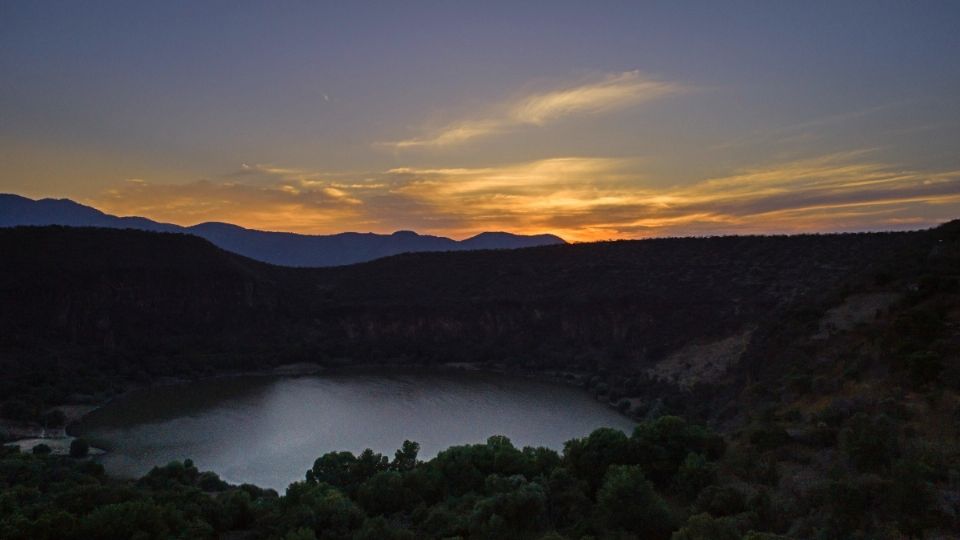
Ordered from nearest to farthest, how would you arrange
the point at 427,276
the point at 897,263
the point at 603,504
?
1. the point at 603,504
2. the point at 897,263
3. the point at 427,276

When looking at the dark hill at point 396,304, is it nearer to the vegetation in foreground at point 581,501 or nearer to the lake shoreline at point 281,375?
the lake shoreline at point 281,375

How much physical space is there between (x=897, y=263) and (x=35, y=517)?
120 feet

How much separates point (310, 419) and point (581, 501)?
99.9 feet

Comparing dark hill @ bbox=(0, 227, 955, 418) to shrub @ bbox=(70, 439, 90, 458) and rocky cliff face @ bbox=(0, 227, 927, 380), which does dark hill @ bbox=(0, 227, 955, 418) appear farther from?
shrub @ bbox=(70, 439, 90, 458)

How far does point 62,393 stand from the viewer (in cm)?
4584

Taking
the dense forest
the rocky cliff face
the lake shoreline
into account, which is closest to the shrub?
the lake shoreline

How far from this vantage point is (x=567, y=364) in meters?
61.2

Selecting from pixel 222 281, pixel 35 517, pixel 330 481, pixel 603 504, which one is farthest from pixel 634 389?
pixel 222 281

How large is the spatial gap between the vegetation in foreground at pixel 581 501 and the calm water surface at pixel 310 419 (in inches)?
462

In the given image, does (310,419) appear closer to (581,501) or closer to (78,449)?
(78,449)

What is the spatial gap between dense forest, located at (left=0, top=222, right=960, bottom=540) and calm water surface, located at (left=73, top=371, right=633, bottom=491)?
11.7ft

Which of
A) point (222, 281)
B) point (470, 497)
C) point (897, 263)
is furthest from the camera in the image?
point (222, 281)

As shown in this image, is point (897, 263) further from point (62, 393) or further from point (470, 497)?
point (62, 393)

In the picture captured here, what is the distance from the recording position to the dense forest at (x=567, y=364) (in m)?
15.0
